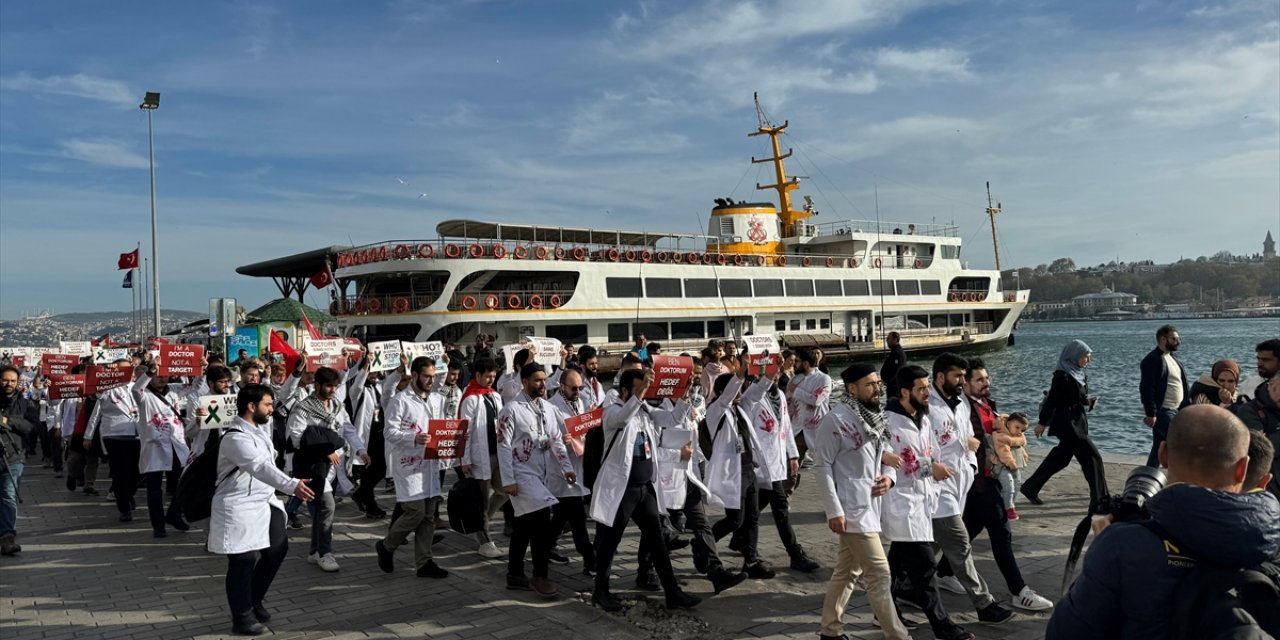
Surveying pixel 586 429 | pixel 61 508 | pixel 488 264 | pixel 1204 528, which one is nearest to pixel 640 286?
pixel 488 264

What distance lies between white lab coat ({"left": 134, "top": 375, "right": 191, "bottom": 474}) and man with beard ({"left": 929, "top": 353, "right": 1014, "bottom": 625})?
7.70 metres

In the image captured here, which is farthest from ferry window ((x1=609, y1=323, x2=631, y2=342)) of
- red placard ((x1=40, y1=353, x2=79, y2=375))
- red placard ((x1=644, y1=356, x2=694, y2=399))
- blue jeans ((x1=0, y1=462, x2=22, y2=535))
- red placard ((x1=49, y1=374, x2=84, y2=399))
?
red placard ((x1=644, y1=356, x2=694, y2=399))

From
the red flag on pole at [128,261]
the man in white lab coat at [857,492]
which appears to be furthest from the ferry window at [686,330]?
the man in white lab coat at [857,492]

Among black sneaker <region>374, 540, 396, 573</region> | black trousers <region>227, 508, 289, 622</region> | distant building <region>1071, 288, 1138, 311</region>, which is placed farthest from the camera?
distant building <region>1071, 288, 1138, 311</region>

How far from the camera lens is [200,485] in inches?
210

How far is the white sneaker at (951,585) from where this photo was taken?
19.3 feet

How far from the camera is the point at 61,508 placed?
10203mm

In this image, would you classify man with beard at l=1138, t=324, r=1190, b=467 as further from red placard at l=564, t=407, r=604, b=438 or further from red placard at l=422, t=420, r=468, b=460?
red placard at l=422, t=420, r=468, b=460

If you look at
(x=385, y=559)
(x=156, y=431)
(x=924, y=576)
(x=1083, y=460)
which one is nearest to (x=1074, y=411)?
(x=1083, y=460)

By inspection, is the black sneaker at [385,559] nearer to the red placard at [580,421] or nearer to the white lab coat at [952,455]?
the red placard at [580,421]

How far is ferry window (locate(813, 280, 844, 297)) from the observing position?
1574 inches

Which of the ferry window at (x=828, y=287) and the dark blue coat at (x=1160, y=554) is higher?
the ferry window at (x=828, y=287)

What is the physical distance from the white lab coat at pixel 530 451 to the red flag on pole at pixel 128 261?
2986 cm

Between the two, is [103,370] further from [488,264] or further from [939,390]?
→ [488,264]
